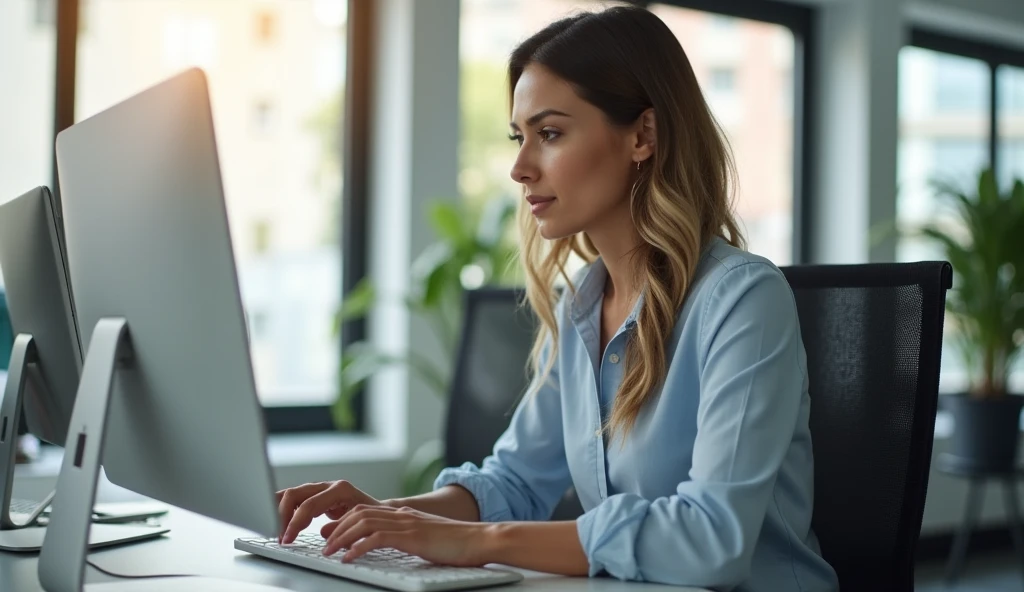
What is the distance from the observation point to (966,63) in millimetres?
4926

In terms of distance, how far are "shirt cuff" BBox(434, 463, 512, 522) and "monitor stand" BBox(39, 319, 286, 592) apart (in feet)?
1.53

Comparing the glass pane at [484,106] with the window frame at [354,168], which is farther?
the glass pane at [484,106]

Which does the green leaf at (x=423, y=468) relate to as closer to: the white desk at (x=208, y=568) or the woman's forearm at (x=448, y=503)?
the woman's forearm at (x=448, y=503)

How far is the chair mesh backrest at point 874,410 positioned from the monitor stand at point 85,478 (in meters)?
0.67

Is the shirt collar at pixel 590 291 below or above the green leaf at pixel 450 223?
below

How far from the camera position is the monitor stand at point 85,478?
2.93ft

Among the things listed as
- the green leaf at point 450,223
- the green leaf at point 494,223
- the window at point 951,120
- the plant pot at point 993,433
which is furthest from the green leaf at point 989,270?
the green leaf at point 450,223

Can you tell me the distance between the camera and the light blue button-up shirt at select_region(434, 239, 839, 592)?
1.01 metres

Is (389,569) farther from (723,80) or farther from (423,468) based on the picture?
(723,80)

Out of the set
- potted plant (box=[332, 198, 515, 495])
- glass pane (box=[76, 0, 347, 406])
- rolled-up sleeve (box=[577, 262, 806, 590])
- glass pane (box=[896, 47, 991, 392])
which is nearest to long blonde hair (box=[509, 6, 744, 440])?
rolled-up sleeve (box=[577, 262, 806, 590])

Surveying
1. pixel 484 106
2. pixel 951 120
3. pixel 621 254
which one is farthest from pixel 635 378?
pixel 951 120

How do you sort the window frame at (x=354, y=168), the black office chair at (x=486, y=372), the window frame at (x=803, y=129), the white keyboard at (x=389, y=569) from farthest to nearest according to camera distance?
the window frame at (x=803, y=129) → the window frame at (x=354, y=168) → the black office chair at (x=486, y=372) → the white keyboard at (x=389, y=569)

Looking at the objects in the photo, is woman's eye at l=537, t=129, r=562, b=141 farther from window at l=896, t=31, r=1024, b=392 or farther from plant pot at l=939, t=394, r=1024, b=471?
window at l=896, t=31, r=1024, b=392

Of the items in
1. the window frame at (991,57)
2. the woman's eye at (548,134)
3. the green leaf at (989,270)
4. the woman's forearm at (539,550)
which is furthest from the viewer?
the window frame at (991,57)
